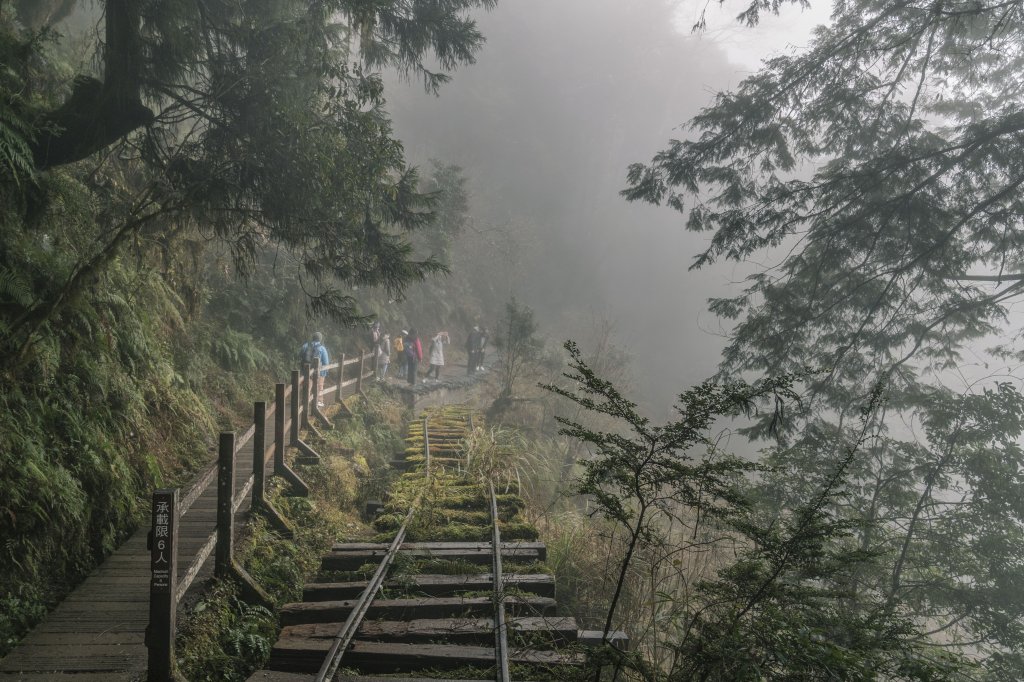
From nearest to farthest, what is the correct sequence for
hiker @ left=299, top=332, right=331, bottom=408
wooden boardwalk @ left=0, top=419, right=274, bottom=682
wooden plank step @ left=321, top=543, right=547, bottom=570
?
wooden boardwalk @ left=0, top=419, right=274, bottom=682
wooden plank step @ left=321, top=543, right=547, bottom=570
hiker @ left=299, top=332, right=331, bottom=408

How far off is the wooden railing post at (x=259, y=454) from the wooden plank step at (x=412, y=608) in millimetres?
2101

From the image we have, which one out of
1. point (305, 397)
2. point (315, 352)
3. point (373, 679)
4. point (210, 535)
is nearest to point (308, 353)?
point (315, 352)

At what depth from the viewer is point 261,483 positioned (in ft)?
23.9

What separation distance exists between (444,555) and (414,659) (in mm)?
2153

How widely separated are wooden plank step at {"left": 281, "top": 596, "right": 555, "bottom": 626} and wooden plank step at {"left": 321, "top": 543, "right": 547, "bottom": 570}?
96 cm

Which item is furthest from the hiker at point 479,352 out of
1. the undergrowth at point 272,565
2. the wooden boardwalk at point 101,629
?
the wooden boardwalk at point 101,629

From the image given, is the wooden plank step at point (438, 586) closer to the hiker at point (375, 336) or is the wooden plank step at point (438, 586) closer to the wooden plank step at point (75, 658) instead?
the wooden plank step at point (75, 658)

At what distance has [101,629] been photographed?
4.47 metres

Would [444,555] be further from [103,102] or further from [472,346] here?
[472,346]

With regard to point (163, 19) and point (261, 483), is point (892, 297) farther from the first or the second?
point (163, 19)

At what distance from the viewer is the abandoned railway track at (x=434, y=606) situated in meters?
4.54

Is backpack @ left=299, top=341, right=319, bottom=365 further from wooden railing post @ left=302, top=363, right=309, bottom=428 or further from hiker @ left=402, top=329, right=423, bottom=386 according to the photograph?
hiker @ left=402, top=329, right=423, bottom=386

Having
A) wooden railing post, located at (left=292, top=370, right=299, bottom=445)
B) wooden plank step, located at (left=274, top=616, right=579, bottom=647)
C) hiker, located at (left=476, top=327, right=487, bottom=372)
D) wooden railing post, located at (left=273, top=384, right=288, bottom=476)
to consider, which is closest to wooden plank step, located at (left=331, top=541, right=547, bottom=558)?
wooden plank step, located at (left=274, top=616, right=579, bottom=647)

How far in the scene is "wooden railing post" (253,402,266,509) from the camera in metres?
6.88
